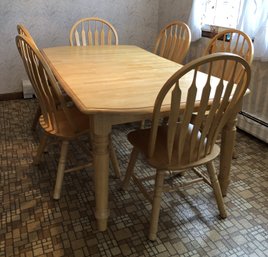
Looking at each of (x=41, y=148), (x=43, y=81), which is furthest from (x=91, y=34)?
(x=43, y=81)

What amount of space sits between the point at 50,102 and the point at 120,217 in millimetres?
754

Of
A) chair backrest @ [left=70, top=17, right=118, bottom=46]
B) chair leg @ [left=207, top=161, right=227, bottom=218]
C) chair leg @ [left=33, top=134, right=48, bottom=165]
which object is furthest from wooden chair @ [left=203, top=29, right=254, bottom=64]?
chair leg @ [left=33, top=134, right=48, bottom=165]

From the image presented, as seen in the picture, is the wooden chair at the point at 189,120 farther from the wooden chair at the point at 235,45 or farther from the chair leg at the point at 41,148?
the chair leg at the point at 41,148

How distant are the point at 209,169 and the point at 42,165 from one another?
1198 millimetres

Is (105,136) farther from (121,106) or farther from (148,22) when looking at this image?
(148,22)

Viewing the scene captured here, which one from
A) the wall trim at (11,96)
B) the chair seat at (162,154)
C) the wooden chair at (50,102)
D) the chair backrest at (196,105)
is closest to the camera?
the chair backrest at (196,105)

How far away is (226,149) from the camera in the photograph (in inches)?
63.5

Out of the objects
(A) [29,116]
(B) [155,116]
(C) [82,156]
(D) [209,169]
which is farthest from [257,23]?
(A) [29,116]

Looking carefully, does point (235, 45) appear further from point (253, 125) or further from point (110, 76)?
point (110, 76)

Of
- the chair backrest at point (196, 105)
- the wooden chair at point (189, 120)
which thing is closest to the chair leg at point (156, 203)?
the wooden chair at point (189, 120)

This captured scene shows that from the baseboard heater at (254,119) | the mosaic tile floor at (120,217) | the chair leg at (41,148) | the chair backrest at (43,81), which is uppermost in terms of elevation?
the chair backrest at (43,81)

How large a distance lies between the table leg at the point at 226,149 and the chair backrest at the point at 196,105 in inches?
7.5

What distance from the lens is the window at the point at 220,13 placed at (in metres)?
2.69

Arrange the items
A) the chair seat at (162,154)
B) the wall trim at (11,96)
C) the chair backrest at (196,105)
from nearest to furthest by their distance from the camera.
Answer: the chair backrest at (196,105)
the chair seat at (162,154)
the wall trim at (11,96)
